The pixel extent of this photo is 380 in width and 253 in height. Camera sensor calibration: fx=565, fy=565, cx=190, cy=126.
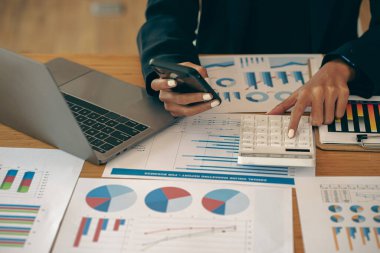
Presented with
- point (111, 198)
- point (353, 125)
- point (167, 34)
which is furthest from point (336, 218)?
point (167, 34)

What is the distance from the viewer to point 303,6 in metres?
1.46

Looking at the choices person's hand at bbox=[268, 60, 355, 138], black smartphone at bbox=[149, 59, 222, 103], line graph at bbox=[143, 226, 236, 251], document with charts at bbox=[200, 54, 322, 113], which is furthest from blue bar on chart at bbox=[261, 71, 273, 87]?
line graph at bbox=[143, 226, 236, 251]

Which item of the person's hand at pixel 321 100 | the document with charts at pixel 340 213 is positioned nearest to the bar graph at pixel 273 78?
the person's hand at pixel 321 100

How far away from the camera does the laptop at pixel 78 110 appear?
0.94m

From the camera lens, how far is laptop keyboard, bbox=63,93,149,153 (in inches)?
40.4

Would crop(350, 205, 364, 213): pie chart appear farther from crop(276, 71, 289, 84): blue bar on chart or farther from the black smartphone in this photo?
crop(276, 71, 289, 84): blue bar on chart

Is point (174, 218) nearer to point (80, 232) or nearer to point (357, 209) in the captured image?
point (80, 232)

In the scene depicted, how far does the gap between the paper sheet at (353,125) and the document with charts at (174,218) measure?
0.18 metres

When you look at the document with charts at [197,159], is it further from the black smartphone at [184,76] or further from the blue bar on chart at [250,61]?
the blue bar on chart at [250,61]

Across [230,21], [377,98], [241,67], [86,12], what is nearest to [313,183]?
[377,98]

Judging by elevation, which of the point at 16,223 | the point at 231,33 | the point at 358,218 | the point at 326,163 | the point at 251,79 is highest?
the point at 231,33

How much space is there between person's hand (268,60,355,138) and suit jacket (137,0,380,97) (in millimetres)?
61

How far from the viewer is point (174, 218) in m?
0.87

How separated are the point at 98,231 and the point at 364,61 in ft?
2.12
